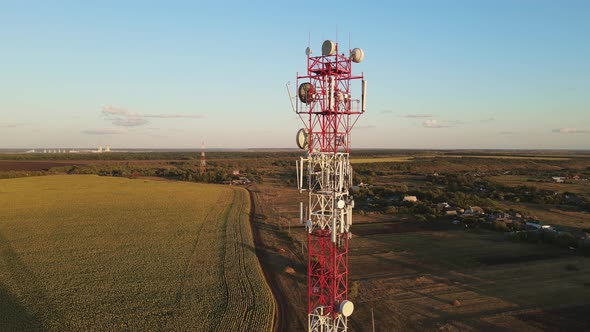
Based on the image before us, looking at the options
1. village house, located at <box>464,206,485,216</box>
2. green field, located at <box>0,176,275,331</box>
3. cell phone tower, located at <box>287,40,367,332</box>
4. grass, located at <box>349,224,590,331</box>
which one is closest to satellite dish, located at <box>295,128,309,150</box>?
cell phone tower, located at <box>287,40,367,332</box>

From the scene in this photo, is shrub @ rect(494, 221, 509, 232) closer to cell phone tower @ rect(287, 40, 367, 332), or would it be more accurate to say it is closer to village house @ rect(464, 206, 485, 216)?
village house @ rect(464, 206, 485, 216)

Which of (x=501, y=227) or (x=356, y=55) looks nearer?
(x=356, y=55)

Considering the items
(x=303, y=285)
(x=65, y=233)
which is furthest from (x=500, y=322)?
(x=65, y=233)

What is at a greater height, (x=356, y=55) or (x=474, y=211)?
(x=356, y=55)

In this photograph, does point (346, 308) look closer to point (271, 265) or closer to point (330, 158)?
Answer: point (330, 158)

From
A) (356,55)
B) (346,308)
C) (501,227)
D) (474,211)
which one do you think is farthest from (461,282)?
(474,211)

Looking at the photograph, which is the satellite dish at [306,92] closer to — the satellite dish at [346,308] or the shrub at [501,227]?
the satellite dish at [346,308]
